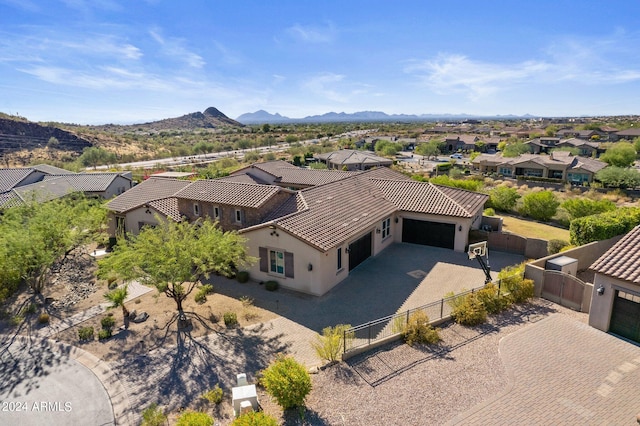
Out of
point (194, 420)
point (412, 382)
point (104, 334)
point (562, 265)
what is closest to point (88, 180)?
point (104, 334)

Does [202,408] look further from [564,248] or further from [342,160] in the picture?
[342,160]

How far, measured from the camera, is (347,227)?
75.7 feet

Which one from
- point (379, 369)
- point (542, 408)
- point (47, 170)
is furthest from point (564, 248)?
point (47, 170)

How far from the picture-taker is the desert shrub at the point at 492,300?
17.6m

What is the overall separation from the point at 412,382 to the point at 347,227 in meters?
11.5

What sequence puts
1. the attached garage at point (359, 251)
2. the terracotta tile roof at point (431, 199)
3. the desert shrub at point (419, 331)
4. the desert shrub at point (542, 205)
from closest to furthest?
the desert shrub at point (419, 331), the attached garage at point (359, 251), the terracotta tile roof at point (431, 199), the desert shrub at point (542, 205)

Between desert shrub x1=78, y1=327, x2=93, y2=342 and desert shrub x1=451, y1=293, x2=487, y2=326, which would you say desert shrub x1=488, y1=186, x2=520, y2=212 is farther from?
desert shrub x1=78, y1=327, x2=93, y2=342

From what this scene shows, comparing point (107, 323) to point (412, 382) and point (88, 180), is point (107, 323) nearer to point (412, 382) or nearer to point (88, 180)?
point (412, 382)

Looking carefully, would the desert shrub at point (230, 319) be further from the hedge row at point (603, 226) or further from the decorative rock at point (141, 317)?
the hedge row at point (603, 226)

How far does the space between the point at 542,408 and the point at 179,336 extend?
48.0 feet

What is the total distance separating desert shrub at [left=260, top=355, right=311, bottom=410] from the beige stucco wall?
12.8 metres

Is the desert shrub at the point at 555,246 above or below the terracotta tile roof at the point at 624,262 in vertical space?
below

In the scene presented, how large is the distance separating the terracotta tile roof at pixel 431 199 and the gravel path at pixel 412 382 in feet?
40.9

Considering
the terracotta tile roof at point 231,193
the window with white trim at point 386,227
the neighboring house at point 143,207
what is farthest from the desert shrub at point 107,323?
the window with white trim at point 386,227
